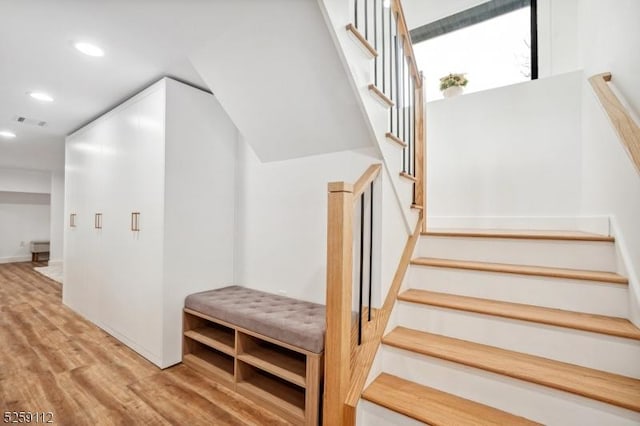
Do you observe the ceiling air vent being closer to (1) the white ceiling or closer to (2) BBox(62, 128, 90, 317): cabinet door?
(1) the white ceiling

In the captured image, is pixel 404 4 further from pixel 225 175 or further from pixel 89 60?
pixel 89 60

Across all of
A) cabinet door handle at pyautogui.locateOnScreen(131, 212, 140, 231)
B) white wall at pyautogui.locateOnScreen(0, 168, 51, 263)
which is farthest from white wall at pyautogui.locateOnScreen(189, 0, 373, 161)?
white wall at pyautogui.locateOnScreen(0, 168, 51, 263)

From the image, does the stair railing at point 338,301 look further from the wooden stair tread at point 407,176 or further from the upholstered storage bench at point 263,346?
the wooden stair tread at point 407,176

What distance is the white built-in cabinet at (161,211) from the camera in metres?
2.48

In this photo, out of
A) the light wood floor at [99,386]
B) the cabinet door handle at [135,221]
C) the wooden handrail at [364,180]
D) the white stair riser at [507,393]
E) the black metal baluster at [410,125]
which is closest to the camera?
the white stair riser at [507,393]

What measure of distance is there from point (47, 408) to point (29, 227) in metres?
9.19

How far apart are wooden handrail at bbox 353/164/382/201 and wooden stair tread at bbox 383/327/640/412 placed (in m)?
0.87

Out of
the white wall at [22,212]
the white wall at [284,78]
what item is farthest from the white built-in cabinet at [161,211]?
the white wall at [22,212]

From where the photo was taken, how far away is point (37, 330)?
3.28 metres

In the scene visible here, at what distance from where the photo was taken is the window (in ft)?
10.6

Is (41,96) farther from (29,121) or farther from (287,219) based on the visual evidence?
(287,219)

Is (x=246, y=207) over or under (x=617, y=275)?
over


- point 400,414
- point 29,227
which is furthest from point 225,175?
point 29,227

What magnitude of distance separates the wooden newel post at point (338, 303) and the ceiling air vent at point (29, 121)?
14.4 ft
